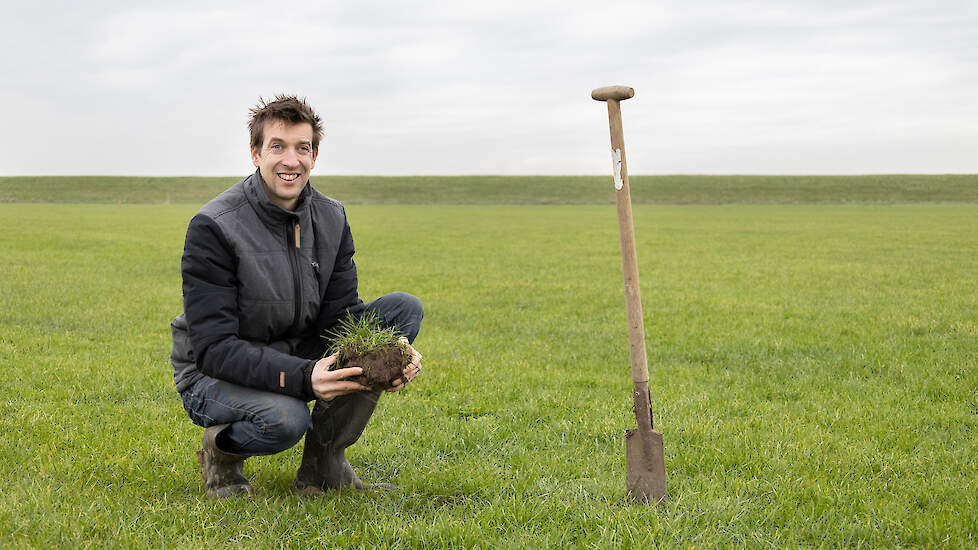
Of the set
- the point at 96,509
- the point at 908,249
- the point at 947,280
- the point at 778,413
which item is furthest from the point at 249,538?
the point at 908,249

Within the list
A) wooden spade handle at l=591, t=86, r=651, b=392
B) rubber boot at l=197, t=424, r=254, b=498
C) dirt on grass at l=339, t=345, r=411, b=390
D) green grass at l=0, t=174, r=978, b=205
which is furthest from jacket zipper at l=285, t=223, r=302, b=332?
green grass at l=0, t=174, r=978, b=205

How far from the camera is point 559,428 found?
18.7 feet

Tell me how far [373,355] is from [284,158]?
1.14 metres

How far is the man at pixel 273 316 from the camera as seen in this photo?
12.3ft

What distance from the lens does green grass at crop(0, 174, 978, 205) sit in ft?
264

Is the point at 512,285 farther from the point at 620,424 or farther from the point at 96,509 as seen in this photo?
the point at 96,509

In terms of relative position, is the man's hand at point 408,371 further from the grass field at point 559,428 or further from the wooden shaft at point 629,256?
the wooden shaft at point 629,256

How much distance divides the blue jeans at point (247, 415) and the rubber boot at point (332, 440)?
27 cm

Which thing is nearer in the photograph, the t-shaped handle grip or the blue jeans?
the blue jeans

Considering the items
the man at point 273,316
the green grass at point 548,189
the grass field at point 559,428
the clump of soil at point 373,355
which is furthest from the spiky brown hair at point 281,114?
the green grass at point 548,189

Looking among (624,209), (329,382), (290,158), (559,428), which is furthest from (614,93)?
(559,428)

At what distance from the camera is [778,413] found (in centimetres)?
618

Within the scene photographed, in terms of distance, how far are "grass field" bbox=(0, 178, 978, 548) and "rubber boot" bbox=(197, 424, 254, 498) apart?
0.38ft

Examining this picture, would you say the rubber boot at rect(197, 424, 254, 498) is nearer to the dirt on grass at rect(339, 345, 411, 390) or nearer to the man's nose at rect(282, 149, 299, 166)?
the dirt on grass at rect(339, 345, 411, 390)
